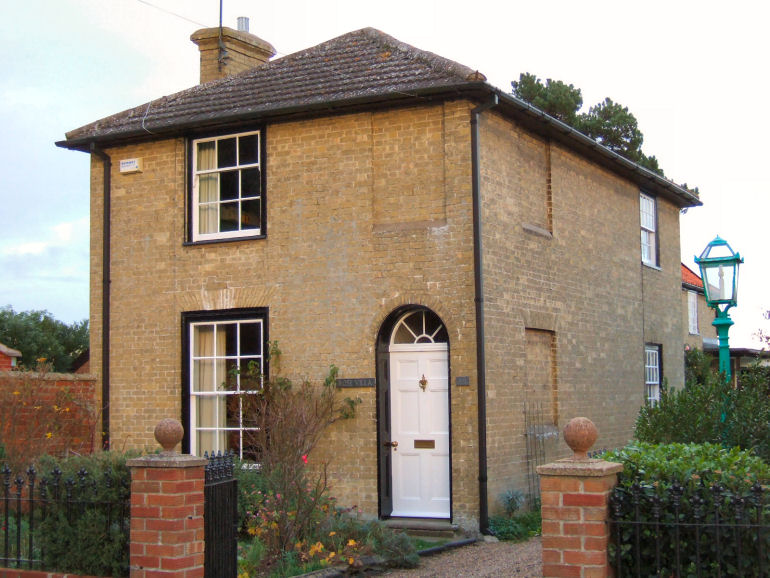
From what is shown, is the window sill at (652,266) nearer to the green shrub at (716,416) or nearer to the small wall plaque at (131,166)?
the green shrub at (716,416)

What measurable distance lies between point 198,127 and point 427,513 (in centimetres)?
661

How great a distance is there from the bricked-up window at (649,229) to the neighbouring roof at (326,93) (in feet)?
8.73

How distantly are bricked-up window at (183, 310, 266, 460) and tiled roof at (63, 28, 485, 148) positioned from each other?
300cm

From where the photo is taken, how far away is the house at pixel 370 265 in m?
12.8

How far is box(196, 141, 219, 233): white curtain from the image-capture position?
14.7 m

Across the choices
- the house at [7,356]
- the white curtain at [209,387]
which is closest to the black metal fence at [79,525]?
the white curtain at [209,387]

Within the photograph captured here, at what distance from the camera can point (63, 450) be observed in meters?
14.3

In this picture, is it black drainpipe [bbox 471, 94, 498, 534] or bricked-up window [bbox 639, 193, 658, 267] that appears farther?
bricked-up window [bbox 639, 193, 658, 267]

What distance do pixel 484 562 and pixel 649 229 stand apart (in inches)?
419

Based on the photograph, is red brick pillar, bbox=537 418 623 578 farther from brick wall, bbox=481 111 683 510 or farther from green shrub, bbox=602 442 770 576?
brick wall, bbox=481 111 683 510

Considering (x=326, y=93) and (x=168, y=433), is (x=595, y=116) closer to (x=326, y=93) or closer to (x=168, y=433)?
(x=326, y=93)

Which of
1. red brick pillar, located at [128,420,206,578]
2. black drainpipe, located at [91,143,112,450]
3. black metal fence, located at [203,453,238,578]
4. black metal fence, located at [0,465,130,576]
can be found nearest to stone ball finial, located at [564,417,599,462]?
red brick pillar, located at [128,420,206,578]

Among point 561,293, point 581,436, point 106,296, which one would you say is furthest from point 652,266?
point 581,436

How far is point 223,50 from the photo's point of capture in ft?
57.5
